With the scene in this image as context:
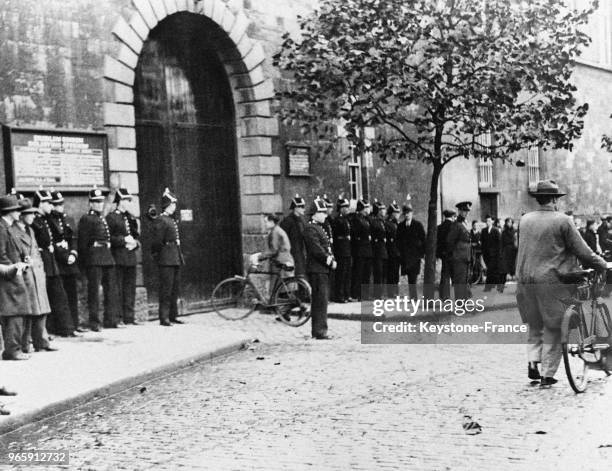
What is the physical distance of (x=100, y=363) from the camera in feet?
34.8

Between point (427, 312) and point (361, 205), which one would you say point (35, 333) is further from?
point (361, 205)

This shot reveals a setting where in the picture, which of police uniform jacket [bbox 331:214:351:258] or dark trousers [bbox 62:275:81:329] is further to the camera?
police uniform jacket [bbox 331:214:351:258]

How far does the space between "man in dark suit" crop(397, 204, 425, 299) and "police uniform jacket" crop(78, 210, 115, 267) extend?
627cm

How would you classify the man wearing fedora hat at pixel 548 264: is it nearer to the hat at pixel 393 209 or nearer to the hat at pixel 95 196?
the hat at pixel 95 196

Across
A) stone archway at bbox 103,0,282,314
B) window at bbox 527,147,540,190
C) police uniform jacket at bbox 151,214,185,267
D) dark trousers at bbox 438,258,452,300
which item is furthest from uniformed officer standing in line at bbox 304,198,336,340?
window at bbox 527,147,540,190

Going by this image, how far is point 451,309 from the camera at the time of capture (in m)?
16.0

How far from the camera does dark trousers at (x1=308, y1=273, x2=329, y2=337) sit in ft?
41.9

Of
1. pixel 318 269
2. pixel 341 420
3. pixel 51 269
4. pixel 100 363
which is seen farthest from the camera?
pixel 318 269

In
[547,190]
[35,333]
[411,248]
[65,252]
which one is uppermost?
[547,190]

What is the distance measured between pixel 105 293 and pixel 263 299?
7.92 feet

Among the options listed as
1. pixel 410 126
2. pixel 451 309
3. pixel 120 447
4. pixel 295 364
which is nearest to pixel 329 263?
pixel 295 364

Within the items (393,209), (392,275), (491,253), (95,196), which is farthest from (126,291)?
(491,253)

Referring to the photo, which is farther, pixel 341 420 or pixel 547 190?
pixel 547 190

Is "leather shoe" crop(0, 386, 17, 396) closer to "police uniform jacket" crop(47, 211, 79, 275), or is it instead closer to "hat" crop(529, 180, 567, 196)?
"police uniform jacket" crop(47, 211, 79, 275)
